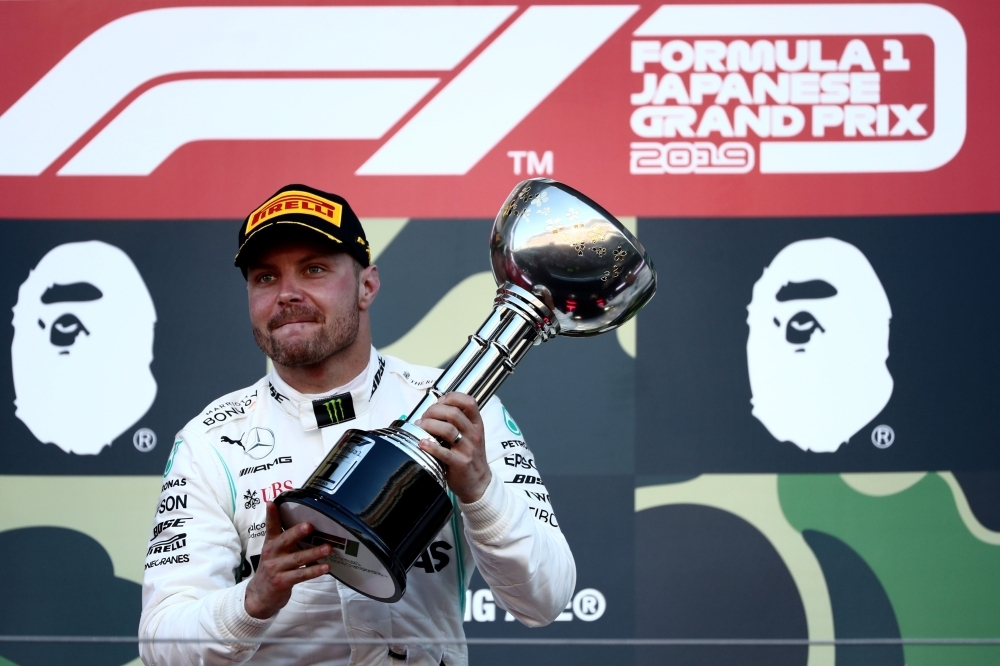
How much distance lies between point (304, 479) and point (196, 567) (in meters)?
0.17

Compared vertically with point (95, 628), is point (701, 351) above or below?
above

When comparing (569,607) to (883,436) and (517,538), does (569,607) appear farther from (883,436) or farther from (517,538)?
(517,538)

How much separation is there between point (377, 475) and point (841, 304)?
1324mm

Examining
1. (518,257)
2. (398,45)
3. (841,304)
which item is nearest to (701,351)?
(841,304)

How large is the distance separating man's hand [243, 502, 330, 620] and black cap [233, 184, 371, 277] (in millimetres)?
381

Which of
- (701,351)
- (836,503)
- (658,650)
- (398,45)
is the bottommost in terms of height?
(658,650)

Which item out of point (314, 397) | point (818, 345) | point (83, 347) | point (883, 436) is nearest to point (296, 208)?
point (314, 397)

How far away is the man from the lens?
1.18 meters

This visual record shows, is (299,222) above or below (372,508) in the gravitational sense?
above

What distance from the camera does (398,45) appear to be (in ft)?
7.00

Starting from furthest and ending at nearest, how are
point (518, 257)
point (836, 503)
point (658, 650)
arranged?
point (836, 503) < point (518, 257) < point (658, 650)

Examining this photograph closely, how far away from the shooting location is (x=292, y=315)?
132 centimetres

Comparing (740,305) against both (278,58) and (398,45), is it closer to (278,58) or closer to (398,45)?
(398,45)

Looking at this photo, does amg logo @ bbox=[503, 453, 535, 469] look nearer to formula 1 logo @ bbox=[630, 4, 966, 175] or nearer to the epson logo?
the epson logo
